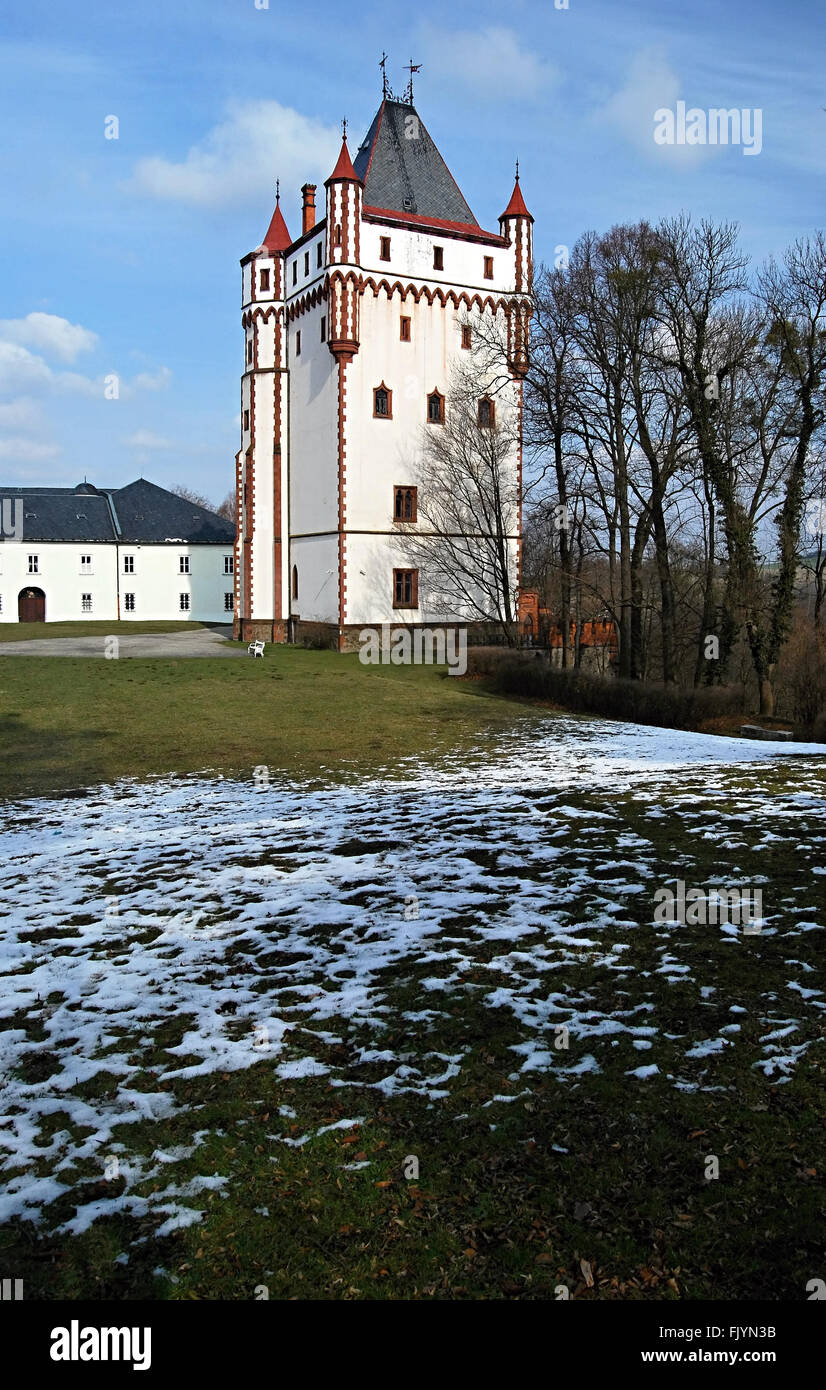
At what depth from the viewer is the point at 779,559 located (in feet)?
99.0

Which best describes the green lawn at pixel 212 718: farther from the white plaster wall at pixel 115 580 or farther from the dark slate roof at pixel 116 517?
the dark slate roof at pixel 116 517

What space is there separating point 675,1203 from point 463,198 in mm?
46127

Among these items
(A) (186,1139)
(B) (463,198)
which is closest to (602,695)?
(A) (186,1139)

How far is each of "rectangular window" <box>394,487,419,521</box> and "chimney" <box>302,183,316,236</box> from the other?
13.4 m

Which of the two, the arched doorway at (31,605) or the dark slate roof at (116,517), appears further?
the dark slate roof at (116,517)

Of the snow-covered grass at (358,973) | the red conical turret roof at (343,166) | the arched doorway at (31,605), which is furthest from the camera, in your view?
the arched doorway at (31,605)

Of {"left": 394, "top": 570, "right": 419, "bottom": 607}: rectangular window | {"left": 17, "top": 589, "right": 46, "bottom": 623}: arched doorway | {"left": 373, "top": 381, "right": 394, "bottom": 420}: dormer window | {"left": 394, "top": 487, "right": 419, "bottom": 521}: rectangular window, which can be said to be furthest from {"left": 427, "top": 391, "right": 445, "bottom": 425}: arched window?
{"left": 17, "top": 589, "right": 46, "bottom": 623}: arched doorway

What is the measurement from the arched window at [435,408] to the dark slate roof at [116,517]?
89.8 ft

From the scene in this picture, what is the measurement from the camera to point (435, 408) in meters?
41.5

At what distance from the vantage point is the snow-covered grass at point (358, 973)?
5078 millimetres

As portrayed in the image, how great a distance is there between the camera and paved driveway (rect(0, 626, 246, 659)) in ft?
109

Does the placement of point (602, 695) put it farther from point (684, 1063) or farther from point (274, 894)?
point (684, 1063)

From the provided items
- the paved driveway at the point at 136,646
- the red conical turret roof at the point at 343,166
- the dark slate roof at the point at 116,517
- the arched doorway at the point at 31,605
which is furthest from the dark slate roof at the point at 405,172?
the arched doorway at the point at 31,605

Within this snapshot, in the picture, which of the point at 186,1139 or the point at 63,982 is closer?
the point at 186,1139
